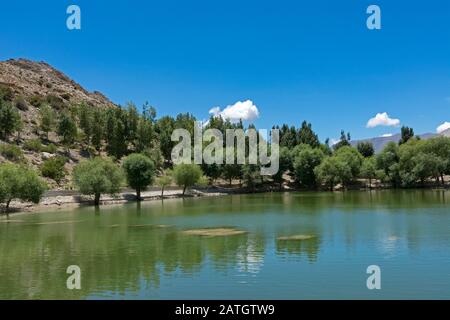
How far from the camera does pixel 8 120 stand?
109 metres

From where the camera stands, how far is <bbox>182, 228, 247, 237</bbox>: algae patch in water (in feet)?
136

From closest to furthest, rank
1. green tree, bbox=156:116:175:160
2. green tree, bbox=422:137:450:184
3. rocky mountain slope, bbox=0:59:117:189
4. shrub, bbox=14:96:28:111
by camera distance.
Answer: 1. rocky mountain slope, bbox=0:59:117:189
2. green tree, bbox=422:137:450:184
3. shrub, bbox=14:96:28:111
4. green tree, bbox=156:116:175:160

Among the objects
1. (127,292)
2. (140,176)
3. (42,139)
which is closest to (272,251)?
(127,292)

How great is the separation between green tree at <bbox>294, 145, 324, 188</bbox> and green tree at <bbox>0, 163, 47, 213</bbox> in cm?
7775

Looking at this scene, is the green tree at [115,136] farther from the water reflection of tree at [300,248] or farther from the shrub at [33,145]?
the water reflection of tree at [300,248]

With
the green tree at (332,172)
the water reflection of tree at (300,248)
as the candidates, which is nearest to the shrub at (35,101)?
the green tree at (332,172)

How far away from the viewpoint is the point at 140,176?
97.0 m

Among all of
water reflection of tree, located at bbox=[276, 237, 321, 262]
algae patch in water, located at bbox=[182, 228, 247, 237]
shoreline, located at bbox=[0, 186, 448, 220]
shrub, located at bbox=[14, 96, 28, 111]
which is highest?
shrub, located at bbox=[14, 96, 28, 111]

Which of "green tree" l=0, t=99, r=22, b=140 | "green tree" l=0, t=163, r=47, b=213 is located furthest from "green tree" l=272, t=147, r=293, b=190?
"green tree" l=0, t=163, r=47, b=213

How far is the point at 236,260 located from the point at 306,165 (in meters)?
107

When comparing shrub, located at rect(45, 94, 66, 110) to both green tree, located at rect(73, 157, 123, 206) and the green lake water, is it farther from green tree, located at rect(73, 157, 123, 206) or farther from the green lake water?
the green lake water

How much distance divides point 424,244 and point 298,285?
14.6m

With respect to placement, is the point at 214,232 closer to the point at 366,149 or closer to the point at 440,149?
the point at 440,149
